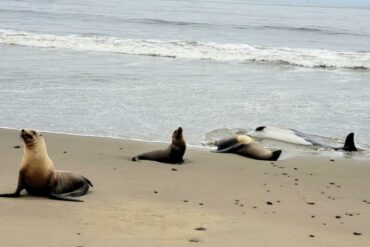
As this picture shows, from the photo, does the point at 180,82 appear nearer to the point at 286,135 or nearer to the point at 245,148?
the point at 286,135

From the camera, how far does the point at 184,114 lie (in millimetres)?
10711

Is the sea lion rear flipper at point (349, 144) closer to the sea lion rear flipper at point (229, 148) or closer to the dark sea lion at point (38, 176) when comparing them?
the sea lion rear flipper at point (229, 148)

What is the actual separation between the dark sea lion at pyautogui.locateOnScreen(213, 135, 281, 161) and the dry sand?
18 cm

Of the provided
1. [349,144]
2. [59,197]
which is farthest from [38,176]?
[349,144]

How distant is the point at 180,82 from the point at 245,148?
627 cm

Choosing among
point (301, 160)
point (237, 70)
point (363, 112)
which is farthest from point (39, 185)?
point (237, 70)

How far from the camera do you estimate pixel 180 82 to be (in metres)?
14.4

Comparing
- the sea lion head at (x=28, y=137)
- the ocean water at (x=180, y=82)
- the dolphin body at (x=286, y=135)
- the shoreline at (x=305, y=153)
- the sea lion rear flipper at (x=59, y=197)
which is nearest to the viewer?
Answer: the sea lion rear flipper at (x=59, y=197)

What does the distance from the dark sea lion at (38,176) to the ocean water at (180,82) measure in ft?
10.6

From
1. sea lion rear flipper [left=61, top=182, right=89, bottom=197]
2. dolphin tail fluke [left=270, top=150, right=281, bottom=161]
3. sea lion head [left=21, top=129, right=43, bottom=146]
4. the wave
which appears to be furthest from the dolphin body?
the wave

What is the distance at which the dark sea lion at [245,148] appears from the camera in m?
8.05

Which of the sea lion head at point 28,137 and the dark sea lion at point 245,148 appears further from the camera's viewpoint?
the dark sea lion at point 245,148

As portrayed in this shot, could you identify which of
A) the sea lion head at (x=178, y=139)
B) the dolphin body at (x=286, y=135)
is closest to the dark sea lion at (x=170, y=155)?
the sea lion head at (x=178, y=139)

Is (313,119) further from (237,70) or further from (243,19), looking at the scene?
(243,19)
